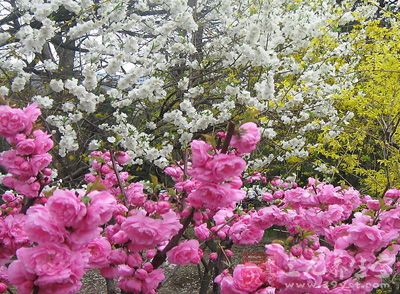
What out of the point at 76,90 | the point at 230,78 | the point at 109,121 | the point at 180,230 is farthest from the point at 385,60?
the point at 180,230

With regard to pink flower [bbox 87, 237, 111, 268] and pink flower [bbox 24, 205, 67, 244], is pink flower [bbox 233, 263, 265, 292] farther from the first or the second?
pink flower [bbox 24, 205, 67, 244]

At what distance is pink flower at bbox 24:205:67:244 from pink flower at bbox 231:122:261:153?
575mm

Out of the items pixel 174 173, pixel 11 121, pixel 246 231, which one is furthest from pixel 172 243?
pixel 174 173

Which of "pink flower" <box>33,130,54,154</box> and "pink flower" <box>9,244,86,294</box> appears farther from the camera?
"pink flower" <box>33,130,54,154</box>

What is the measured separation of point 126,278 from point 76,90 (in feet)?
8.44

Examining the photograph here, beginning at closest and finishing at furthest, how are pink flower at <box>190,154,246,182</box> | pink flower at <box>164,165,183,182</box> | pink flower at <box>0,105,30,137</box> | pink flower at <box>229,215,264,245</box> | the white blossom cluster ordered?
pink flower at <box>190,154,246,182</box>, pink flower at <box>0,105,30,137</box>, pink flower at <box>229,215,264,245</box>, pink flower at <box>164,165,183,182</box>, the white blossom cluster

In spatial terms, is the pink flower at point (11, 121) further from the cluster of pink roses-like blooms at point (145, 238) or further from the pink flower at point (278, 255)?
the pink flower at point (278, 255)

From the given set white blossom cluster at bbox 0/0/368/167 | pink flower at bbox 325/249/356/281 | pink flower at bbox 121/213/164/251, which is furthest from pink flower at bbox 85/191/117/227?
white blossom cluster at bbox 0/0/368/167

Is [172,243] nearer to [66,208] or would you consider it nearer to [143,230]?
[143,230]

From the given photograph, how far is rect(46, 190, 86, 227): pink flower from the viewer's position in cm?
115

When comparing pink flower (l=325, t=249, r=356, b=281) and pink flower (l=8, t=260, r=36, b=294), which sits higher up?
pink flower (l=8, t=260, r=36, b=294)

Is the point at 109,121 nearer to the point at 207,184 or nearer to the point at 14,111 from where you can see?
the point at 14,111

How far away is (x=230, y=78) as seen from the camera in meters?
5.18

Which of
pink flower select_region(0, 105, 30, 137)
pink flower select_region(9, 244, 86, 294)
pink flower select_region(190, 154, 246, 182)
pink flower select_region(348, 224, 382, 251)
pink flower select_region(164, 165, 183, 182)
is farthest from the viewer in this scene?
pink flower select_region(164, 165, 183, 182)
